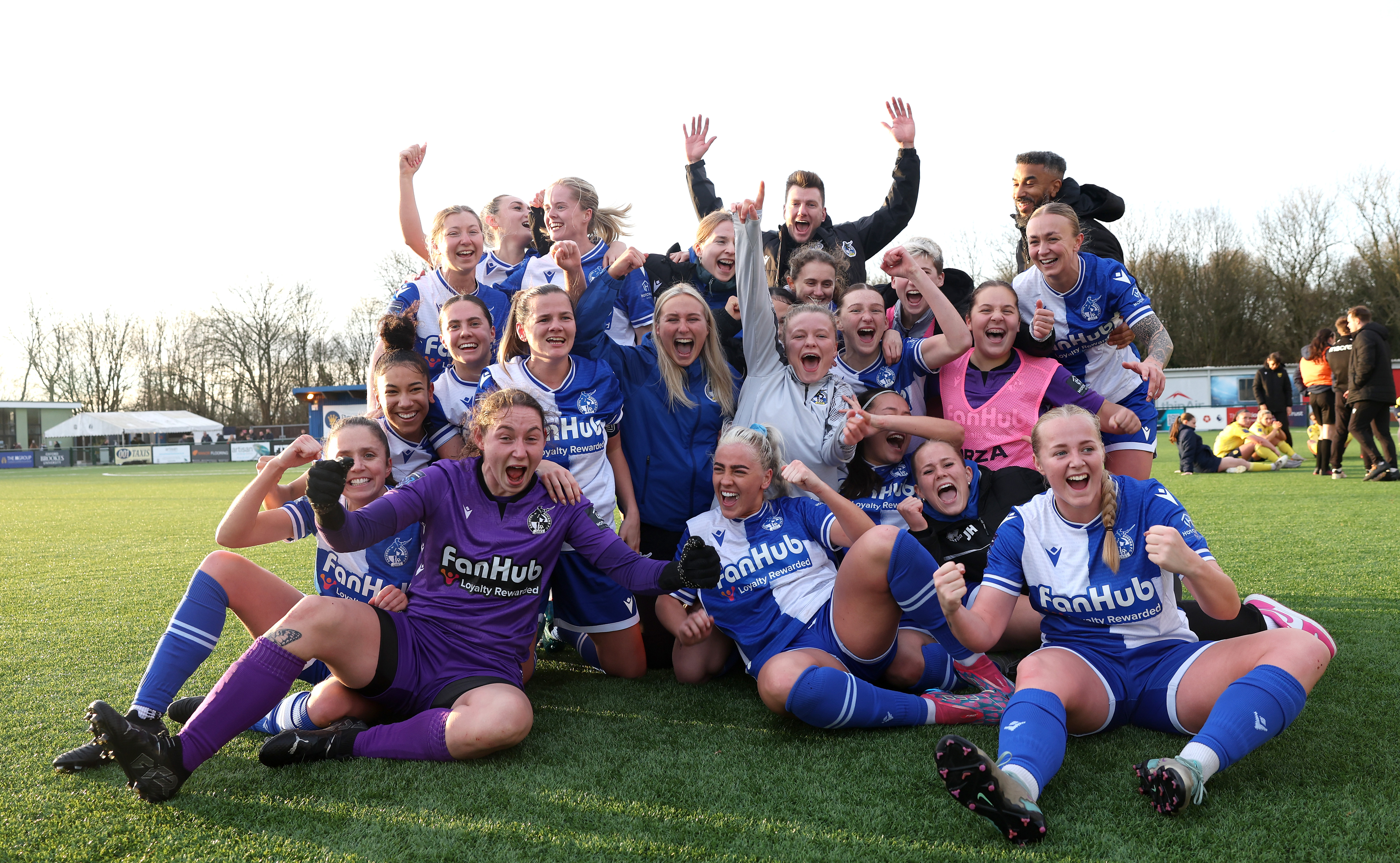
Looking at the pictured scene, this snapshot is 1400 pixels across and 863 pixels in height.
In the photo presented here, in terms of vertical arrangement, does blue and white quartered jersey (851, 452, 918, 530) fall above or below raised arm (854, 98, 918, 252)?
below

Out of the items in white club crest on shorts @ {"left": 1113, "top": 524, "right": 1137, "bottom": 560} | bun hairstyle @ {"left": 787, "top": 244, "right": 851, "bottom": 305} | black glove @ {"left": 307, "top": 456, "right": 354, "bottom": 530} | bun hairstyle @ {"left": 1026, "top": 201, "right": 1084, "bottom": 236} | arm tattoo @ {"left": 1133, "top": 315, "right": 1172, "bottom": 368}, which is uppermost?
bun hairstyle @ {"left": 1026, "top": 201, "right": 1084, "bottom": 236}

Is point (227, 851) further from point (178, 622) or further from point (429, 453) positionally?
point (429, 453)

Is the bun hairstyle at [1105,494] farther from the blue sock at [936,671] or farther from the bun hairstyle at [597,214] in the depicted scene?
the bun hairstyle at [597,214]

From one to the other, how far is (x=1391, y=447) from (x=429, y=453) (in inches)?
476

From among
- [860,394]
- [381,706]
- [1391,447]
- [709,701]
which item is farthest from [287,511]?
[1391,447]

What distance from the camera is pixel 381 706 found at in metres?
2.95

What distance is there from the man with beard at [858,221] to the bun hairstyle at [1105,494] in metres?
2.52

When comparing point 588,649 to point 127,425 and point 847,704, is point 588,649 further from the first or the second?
point 127,425

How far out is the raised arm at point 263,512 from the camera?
2924 millimetres

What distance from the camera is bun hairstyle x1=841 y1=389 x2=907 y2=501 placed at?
3.89 m

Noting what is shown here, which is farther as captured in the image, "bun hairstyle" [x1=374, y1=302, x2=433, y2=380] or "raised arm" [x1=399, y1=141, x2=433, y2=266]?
"raised arm" [x1=399, y1=141, x2=433, y2=266]

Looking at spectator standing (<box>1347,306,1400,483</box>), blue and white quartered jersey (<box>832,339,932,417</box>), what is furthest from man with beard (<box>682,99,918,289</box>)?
spectator standing (<box>1347,306,1400,483</box>)

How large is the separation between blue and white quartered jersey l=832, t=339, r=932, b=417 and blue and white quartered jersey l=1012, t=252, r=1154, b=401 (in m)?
0.54

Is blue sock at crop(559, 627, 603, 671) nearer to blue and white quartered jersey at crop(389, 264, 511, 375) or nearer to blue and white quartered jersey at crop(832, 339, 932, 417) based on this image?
blue and white quartered jersey at crop(389, 264, 511, 375)
